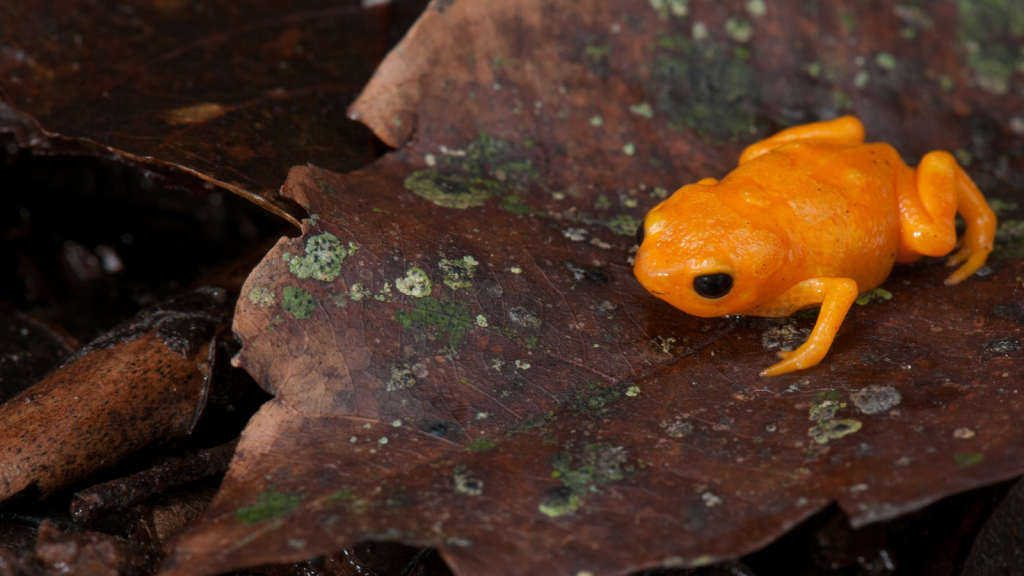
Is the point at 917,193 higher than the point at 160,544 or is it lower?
higher

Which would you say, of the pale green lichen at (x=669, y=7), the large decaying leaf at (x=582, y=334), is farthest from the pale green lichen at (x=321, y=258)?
the pale green lichen at (x=669, y=7)

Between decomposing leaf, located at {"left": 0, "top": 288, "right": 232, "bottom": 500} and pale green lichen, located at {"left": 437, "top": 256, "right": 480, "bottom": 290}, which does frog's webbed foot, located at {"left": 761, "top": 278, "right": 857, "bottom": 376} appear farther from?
decomposing leaf, located at {"left": 0, "top": 288, "right": 232, "bottom": 500}

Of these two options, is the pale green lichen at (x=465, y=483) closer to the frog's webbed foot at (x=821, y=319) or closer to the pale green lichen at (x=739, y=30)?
the frog's webbed foot at (x=821, y=319)

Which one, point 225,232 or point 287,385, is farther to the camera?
point 225,232

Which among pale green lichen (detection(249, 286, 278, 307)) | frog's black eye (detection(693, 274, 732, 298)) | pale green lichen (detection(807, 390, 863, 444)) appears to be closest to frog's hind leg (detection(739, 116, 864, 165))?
frog's black eye (detection(693, 274, 732, 298))

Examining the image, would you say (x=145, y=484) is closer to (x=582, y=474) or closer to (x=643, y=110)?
(x=582, y=474)

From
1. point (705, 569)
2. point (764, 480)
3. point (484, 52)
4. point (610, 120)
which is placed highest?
point (484, 52)

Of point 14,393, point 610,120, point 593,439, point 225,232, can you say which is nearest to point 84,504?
point 14,393

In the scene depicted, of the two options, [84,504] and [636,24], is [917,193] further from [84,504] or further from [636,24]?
[84,504]
